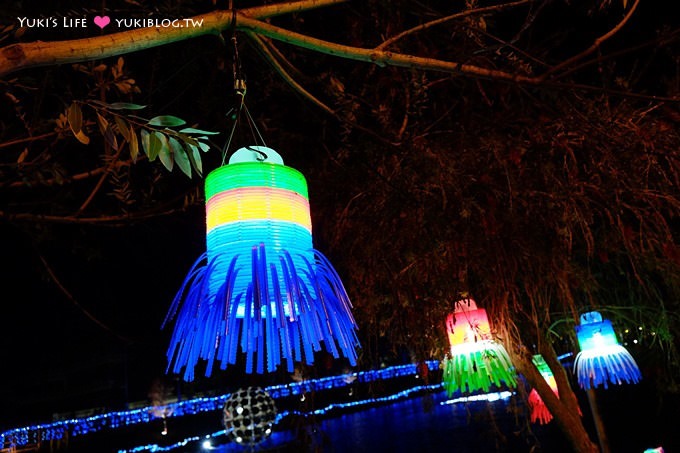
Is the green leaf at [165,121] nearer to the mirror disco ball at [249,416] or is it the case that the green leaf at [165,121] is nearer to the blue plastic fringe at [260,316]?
the blue plastic fringe at [260,316]

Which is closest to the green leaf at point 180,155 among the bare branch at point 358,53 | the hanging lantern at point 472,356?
the bare branch at point 358,53

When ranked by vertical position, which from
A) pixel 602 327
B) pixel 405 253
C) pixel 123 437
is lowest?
pixel 123 437

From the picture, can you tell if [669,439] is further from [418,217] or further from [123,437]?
[123,437]

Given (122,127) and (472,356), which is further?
(472,356)

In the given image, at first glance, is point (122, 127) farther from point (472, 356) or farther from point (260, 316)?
point (472, 356)

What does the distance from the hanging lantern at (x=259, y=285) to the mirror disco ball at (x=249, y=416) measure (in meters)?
6.21

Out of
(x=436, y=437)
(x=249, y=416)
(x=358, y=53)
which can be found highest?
(x=358, y=53)

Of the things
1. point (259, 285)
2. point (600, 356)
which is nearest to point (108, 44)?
point (259, 285)

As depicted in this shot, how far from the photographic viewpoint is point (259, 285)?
103cm

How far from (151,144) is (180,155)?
0.08 metres

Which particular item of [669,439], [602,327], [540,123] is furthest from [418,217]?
[669,439]

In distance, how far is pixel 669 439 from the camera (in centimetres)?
765

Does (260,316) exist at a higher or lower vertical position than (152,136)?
lower

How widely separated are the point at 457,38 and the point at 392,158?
0.95 meters
